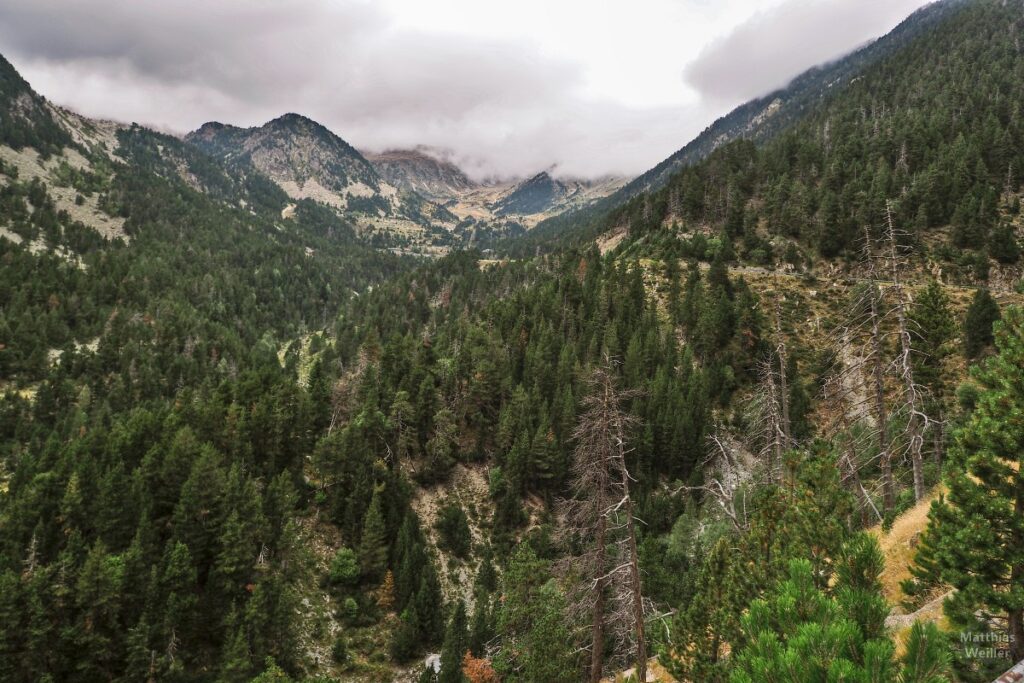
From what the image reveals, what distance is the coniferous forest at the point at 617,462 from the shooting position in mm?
11023

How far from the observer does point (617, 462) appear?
62.2 ft

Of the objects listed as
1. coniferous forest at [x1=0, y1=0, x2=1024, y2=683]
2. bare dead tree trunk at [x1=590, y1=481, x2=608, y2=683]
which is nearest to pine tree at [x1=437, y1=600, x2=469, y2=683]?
coniferous forest at [x1=0, y1=0, x2=1024, y2=683]

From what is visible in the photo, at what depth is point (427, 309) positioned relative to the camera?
176m

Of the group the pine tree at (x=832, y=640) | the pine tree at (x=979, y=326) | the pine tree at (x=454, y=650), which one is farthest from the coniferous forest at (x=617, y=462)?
the pine tree at (x=979, y=326)

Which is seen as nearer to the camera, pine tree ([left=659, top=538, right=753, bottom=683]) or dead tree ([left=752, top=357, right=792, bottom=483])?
pine tree ([left=659, top=538, right=753, bottom=683])

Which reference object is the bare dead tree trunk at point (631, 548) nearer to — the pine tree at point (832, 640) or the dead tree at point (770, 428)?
the pine tree at point (832, 640)

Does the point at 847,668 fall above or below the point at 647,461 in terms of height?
above

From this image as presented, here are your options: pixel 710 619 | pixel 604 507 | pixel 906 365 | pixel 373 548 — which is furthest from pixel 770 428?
pixel 373 548

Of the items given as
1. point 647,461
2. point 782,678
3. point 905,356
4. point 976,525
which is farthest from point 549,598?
point 647,461

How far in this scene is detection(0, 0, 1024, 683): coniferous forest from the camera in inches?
434

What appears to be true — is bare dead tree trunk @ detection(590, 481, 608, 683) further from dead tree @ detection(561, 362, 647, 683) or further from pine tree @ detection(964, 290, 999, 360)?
pine tree @ detection(964, 290, 999, 360)

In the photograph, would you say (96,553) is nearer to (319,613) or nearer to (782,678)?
(319,613)

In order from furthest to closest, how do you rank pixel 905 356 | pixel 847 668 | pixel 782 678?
pixel 905 356 → pixel 782 678 → pixel 847 668

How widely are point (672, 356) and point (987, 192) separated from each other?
203 feet
